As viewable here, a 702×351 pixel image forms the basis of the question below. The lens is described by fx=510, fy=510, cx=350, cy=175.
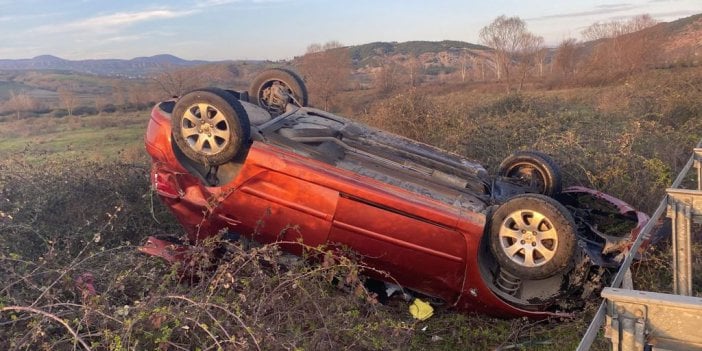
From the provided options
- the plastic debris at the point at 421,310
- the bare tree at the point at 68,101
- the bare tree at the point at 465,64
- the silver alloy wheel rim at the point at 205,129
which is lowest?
the plastic debris at the point at 421,310

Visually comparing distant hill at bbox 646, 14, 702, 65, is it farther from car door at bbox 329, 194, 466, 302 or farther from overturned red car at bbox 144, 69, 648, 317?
car door at bbox 329, 194, 466, 302

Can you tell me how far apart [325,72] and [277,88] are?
2040 centimetres

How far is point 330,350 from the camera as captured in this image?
10.1 ft

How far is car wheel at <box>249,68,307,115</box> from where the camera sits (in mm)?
5957

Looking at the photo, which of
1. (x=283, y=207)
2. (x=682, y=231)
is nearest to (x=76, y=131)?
(x=283, y=207)

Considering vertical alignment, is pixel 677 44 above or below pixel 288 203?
above

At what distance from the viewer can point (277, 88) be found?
5984 millimetres

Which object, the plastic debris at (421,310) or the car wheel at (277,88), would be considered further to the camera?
the car wheel at (277,88)

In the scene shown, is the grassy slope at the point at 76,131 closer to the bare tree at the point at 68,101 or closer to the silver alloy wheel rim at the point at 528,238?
the bare tree at the point at 68,101

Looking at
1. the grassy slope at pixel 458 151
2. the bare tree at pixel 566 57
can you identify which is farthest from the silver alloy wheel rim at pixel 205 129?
the bare tree at pixel 566 57

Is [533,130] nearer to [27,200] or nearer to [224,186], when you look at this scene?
[224,186]

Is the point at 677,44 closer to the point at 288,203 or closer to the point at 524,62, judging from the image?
the point at 524,62

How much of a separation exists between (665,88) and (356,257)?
1262 centimetres

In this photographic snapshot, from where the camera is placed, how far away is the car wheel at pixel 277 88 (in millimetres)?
5957
